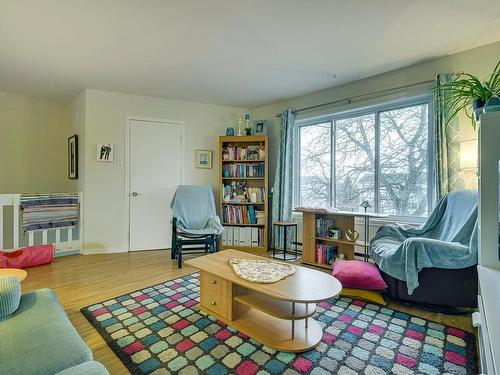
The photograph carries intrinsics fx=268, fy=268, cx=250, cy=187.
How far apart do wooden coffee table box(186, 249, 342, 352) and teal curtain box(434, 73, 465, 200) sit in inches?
68.8

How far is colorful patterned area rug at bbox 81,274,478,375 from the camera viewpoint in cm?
148

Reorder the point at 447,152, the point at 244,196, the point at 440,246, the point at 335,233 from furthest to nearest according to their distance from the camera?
1. the point at 244,196
2. the point at 335,233
3. the point at 447,152
4. the point at 440,246

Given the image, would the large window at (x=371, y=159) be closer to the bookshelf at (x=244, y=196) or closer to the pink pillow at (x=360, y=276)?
the bookshelf at (x=244, y=196)

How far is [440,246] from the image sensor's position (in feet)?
6.91

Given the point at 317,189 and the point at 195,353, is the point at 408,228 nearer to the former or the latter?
the point at 317,189

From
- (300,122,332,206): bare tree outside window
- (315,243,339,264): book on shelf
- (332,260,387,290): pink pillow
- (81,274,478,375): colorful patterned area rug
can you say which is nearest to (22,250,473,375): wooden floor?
(81,274,478,375): colorful patterned area rug

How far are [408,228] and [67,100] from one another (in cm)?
521

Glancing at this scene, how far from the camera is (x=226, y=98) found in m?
4.17

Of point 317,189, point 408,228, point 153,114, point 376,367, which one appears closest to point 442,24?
point 408,228

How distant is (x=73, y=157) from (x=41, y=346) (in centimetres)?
388

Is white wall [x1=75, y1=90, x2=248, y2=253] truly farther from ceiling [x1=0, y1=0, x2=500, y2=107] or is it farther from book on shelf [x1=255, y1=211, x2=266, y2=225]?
book on shelf [x1=255, y1=211, x2=266, y2=225]

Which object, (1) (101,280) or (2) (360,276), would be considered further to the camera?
(1) (101,280)

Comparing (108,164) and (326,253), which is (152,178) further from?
(326,253)

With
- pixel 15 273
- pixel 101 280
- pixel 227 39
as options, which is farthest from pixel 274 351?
pixel 227 39
